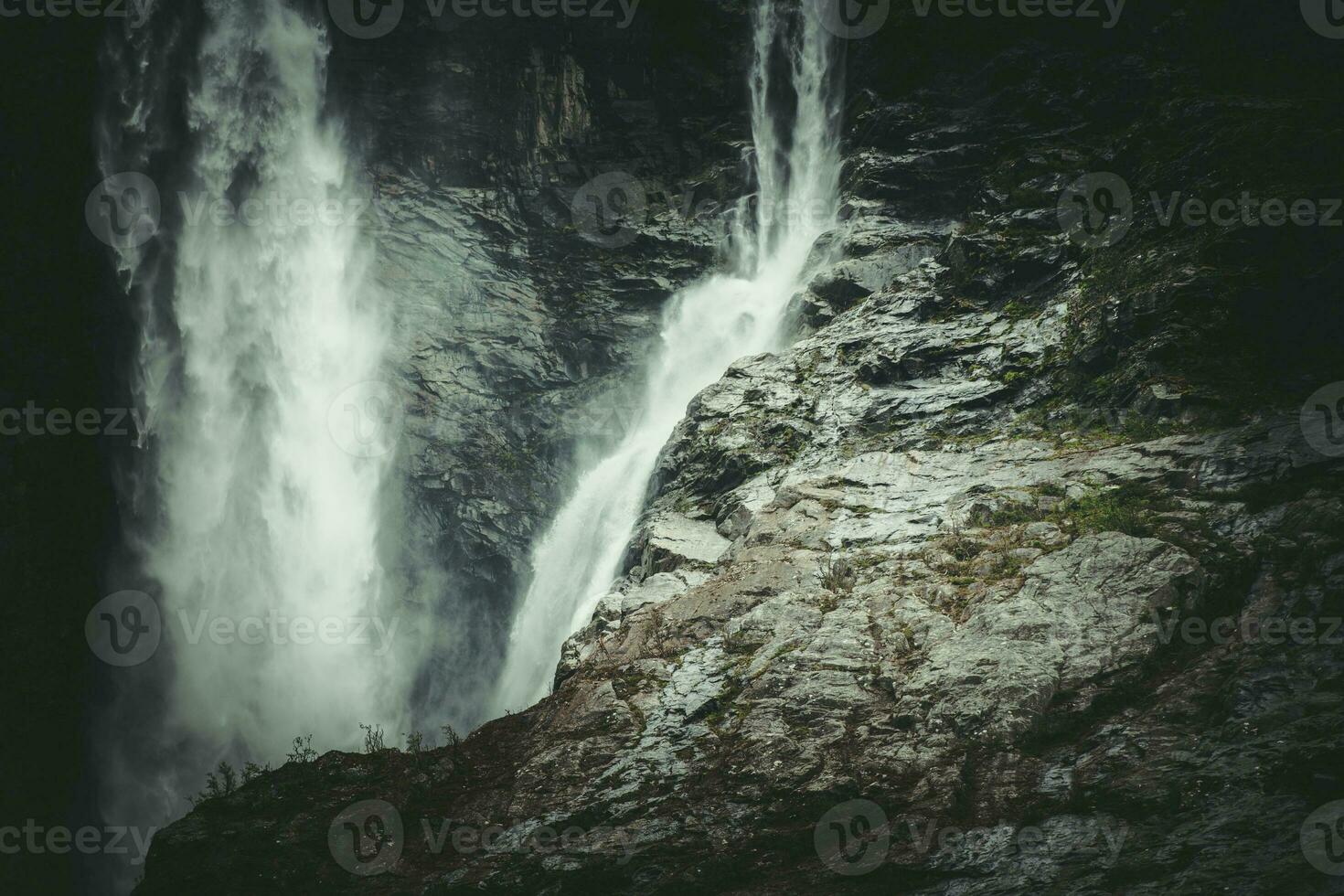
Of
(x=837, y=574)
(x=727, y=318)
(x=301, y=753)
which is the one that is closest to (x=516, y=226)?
(x=727, y=318)

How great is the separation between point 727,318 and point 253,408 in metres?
15.0

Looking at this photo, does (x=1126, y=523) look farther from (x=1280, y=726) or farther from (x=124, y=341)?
(x=124, y=341)

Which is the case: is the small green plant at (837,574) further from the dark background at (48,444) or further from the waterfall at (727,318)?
the dark background at (48,444)

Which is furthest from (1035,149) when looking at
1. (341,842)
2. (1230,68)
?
(341,842)

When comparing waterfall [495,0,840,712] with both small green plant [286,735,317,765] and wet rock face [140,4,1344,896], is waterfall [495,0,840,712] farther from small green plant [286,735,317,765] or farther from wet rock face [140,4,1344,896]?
small green plant [286,735,317,765]

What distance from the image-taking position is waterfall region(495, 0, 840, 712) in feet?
74.3

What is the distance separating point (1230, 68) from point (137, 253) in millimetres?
29012

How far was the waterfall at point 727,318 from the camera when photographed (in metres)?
22.6

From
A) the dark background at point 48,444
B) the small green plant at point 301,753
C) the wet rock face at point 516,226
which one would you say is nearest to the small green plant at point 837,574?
the small green plant at point 301,753

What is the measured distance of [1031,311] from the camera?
18656 mm

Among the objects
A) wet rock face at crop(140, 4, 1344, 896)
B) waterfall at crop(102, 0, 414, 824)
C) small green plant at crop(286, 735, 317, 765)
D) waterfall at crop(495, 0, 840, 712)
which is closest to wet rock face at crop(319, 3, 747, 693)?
waterfall at crop(495, 0, 840, 712)

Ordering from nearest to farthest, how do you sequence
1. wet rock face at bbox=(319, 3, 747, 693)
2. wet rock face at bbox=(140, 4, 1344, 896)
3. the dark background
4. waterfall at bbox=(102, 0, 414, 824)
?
wet rock face at bbox=(140, 4, 1344, 896) → the dark background → waterfall at bbox=(102, 0, 414, 824) → wet rock face at bbox=(319, 3, 747, 693)

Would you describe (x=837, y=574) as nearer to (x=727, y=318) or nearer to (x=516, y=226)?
(x=727, y=318)

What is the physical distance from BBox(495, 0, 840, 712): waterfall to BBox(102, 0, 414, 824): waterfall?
6.37 m
